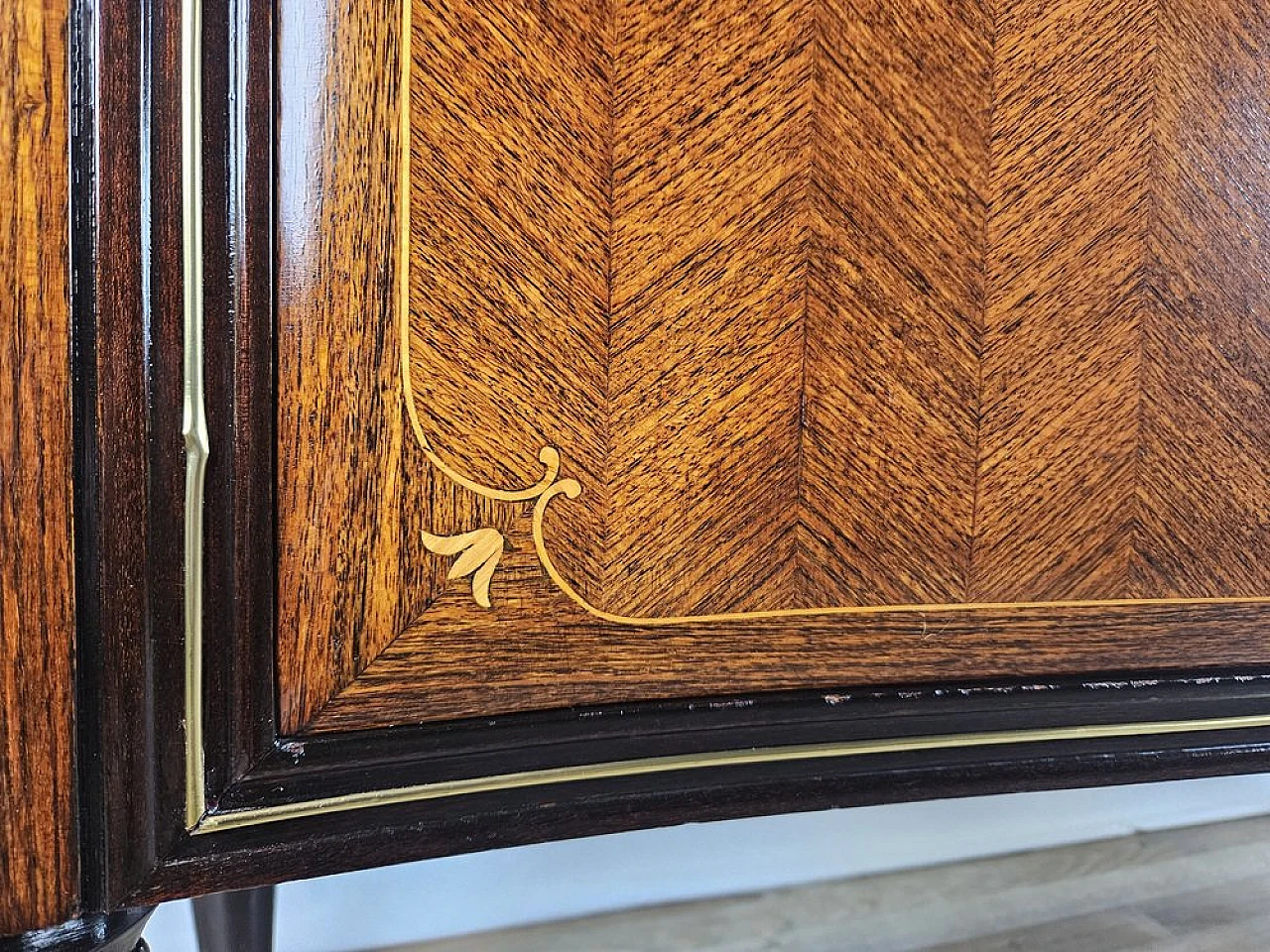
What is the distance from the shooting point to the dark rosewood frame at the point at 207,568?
27cm

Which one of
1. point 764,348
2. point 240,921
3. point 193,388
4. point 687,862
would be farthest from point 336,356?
point 687,862

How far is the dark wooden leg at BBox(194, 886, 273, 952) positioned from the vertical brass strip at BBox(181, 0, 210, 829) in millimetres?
204

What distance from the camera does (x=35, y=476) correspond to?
10.6 inches

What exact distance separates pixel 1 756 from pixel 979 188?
0.35 m

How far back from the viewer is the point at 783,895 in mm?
711

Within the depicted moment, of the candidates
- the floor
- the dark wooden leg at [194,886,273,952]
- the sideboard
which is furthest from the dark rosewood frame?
the floor

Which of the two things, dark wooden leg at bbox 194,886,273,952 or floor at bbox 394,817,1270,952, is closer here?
dark wooden leg at bbox 194,886,273,952

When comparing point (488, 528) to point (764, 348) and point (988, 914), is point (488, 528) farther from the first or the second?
point (988, 914)

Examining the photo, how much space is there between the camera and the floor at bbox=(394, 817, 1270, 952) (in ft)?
2.06

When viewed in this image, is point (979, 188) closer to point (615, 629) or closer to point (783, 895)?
point (615, 629)

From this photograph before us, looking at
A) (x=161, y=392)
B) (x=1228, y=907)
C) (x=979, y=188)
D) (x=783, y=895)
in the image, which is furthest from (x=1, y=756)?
(x=1228, y=907)

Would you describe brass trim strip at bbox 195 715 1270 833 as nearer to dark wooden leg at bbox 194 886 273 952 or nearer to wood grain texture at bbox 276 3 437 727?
wood grain texture at bbox 276 3 437 727

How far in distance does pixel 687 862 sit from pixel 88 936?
482 mm

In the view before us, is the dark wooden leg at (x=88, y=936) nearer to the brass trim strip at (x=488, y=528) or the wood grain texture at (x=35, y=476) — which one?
the wood grain texture at (x=35, y=476)
